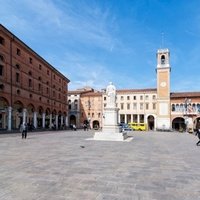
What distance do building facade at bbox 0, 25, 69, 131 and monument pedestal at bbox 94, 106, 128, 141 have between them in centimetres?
1917

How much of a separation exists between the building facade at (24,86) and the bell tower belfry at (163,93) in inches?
1056

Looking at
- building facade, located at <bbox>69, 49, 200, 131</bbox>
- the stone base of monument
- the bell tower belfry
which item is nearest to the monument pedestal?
the stone base of monument

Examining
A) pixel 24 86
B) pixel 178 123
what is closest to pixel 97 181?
pixel 24 86

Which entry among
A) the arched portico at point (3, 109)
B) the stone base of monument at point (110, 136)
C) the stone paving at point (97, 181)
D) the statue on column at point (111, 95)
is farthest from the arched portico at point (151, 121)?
the stone paving at point (97, 181)

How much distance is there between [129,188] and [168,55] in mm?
64511

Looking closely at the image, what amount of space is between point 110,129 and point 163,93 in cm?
4623

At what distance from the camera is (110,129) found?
22.7 metres

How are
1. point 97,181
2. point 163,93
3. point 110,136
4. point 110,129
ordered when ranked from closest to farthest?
point 97,181 < point 110,136 < point 110,129 < point 163,93

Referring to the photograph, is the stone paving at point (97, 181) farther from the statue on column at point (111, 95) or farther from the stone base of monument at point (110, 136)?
the statue on column at point (111, 95)

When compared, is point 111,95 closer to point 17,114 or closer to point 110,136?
point 110,136

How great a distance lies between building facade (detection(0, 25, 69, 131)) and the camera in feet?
121

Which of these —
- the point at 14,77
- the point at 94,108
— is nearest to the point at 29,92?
the point at 14,77

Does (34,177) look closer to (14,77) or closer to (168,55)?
(14,77)

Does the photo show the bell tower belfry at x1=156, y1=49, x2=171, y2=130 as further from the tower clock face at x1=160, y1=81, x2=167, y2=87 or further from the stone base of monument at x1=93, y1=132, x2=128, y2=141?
the stone base of monument at x1=93, y1=132, x2=128, y2=141
